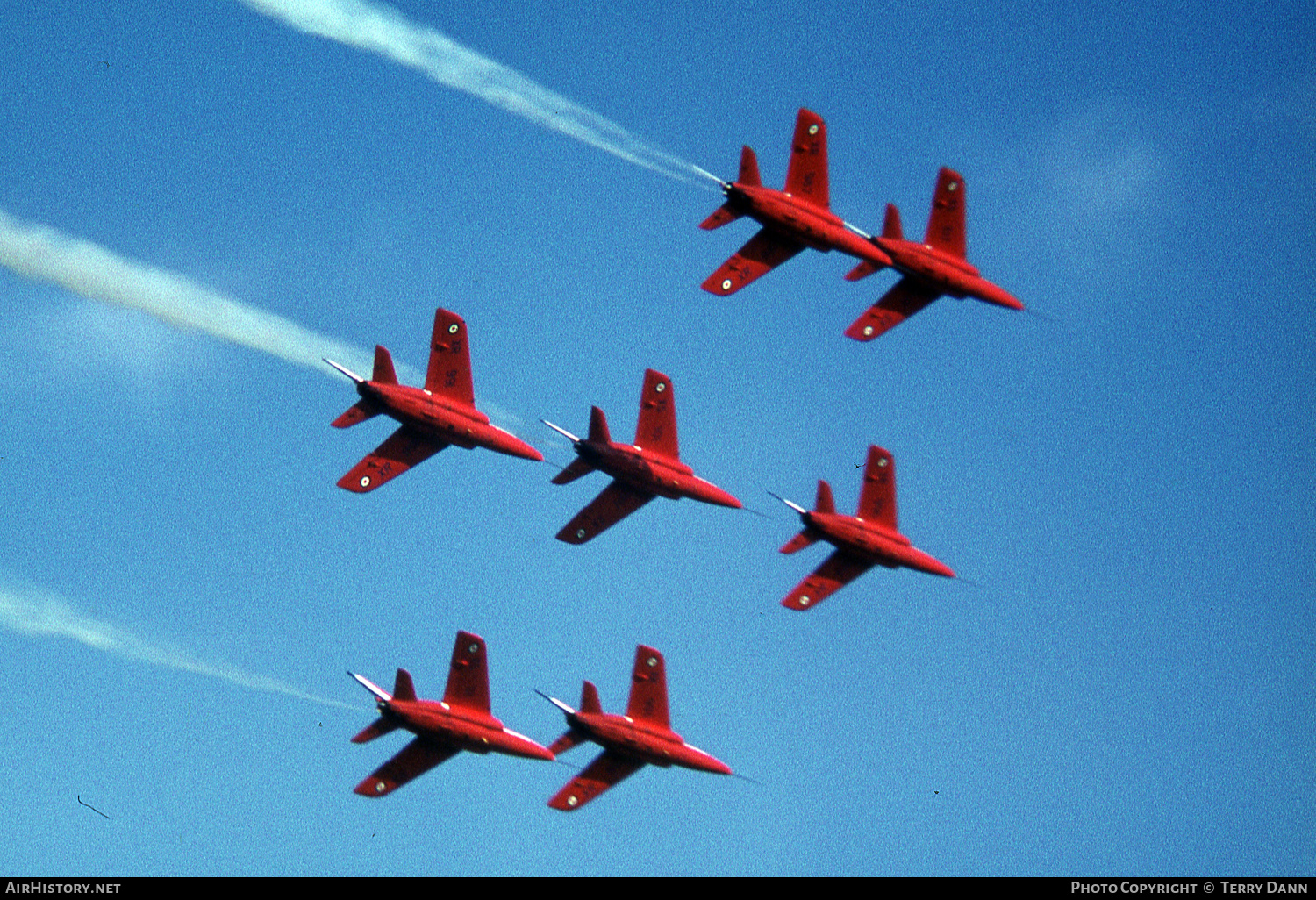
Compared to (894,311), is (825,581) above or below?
below

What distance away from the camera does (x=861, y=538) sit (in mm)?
72188

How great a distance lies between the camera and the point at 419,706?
70.4 m

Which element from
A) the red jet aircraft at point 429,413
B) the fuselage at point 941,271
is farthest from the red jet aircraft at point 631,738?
the fuselage at point 941,271

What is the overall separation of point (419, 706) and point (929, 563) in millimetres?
18153

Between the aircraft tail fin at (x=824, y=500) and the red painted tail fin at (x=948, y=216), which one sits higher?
the red painted tail fin at (x=948, y=216)

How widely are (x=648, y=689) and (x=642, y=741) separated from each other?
188 centimetres

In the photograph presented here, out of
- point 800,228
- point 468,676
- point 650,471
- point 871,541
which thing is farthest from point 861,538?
point 468,676

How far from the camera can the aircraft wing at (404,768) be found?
72.2 meters

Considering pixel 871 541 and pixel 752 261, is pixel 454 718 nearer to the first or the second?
pixel 871 541

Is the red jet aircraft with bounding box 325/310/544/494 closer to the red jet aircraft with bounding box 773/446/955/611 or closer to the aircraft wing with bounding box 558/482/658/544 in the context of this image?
the aircraft wing with bounding box 558/482/658/544

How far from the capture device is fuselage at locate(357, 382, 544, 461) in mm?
70000

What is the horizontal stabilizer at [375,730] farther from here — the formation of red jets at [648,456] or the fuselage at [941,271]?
the fuselage at [941,271]

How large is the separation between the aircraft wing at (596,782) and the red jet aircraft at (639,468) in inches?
301
